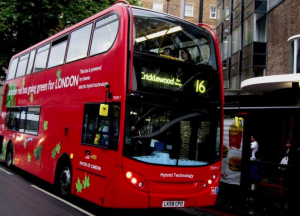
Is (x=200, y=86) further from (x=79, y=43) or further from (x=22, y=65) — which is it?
(x=22, y=65)

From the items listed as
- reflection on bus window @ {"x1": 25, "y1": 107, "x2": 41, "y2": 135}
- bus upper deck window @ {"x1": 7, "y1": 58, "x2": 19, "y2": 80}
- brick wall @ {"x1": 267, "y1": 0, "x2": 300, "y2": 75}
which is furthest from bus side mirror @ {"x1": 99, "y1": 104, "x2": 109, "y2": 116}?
brick wall @ {"x1": 267, "y1": 0, "x2": 300, "y2": 75}

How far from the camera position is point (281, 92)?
489 inches

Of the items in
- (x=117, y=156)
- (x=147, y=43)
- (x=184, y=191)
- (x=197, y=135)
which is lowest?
(x=184, y=191)

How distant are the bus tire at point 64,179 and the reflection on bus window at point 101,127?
1.17m

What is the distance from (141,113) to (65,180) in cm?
317

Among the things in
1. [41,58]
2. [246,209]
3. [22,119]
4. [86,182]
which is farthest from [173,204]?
[22,119]

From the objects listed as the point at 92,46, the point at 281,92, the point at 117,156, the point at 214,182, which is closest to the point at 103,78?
the point at 92,46

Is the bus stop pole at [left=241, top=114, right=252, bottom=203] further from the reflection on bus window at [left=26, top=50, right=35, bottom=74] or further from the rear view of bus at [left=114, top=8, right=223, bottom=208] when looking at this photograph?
the reflection on bus window at [left=26, top=50, right=35, bottom=74]

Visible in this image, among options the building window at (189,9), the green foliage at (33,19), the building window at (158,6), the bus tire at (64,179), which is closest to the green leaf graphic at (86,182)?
the bus tire at (64,179)

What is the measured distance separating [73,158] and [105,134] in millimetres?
1672

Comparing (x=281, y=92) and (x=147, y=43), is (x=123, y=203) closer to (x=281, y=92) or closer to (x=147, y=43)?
(x=147, y=43)

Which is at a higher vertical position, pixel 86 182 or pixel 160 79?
pixel 160 79

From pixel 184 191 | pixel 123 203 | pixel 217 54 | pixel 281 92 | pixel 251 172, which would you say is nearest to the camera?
pixel 123 203

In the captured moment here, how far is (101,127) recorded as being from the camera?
774 centimetres
